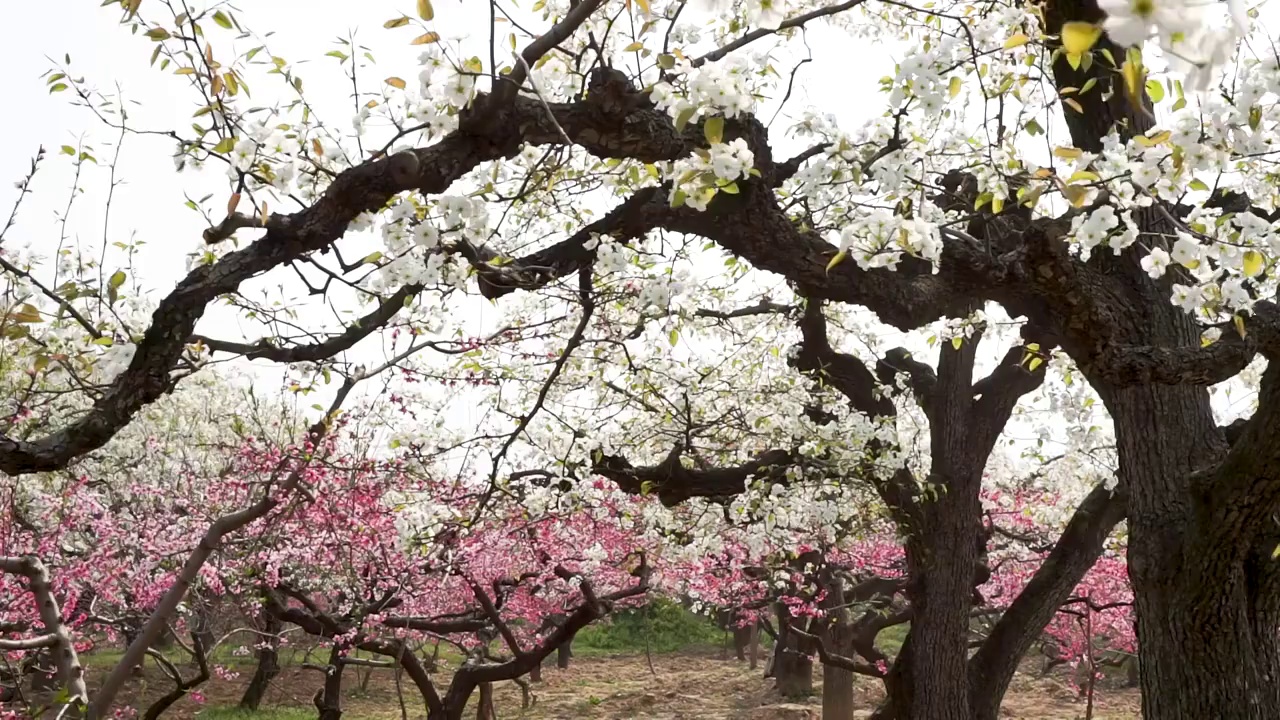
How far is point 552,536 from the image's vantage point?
35.3 feet

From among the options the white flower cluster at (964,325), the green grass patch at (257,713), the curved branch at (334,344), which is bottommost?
the green grass patch at (257,713)

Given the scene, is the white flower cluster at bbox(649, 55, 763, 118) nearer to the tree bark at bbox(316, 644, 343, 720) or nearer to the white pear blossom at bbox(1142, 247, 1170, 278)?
the white pear blossom at bbox(1142, 247, 1170, 278)

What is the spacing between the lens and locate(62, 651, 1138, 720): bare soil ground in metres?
14.4

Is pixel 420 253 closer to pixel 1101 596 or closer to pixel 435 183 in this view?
pixel 435 183

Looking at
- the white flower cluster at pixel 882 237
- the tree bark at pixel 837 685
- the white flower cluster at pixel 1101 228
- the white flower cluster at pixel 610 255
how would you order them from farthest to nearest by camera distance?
the tree bark at pixel 837 685
the white flower cluster at pixel 610 255
the white flower cluster at pixel 1101 228
the white flower cluster at pixel 882 237

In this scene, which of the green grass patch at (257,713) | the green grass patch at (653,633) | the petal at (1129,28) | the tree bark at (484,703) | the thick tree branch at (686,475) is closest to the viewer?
the petal at (1129,28)

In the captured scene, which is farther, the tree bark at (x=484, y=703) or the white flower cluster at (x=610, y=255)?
the tree bark at (x=484, y=703)

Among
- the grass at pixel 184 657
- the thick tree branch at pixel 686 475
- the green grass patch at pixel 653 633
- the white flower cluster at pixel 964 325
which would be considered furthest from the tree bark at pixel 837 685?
the green grass patch at pixel 653 633

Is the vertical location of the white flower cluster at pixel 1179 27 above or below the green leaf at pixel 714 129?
below

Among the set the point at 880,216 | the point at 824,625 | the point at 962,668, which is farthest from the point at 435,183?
the point at 824,625

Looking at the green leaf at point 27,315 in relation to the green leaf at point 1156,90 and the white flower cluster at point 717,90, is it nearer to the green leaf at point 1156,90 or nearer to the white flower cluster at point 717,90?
the white flower cluster at point 717,90

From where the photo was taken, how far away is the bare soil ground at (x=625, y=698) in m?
14.4

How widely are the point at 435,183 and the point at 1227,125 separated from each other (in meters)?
2.61

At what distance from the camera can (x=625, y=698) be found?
16125 millimetres
